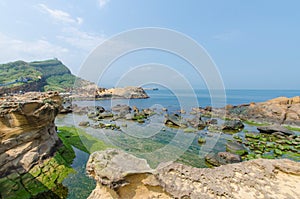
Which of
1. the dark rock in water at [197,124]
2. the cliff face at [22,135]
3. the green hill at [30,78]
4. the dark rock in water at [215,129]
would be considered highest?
the green hill at [30,78]

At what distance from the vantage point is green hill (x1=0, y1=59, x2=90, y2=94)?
209ft

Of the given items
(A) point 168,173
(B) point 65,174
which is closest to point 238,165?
(A) point 168,173

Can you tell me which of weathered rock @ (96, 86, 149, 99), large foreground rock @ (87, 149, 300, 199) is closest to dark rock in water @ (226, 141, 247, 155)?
large foreground rock @ (87, 149, 300, 199)

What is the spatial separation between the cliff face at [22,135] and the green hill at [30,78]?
55.7 meters

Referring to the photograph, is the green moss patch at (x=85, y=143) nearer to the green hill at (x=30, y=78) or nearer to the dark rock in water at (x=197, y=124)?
the dark rock in water at (x=197, y=124)

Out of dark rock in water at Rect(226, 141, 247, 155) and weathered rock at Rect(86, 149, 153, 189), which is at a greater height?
weathered rock at Rect(86, 149, 153, 189)

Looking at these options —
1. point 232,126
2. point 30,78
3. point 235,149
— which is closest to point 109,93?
point 30,78

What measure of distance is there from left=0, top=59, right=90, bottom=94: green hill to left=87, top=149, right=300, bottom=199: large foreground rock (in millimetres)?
65464

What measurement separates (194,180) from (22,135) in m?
11.2

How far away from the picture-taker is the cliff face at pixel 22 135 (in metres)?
9.77

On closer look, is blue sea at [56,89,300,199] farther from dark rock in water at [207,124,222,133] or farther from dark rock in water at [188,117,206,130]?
dark rock in water at [188,117,206,130]

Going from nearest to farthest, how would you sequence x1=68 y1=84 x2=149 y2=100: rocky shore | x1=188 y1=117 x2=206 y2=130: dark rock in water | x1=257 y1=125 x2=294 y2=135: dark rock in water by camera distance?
x1=257 y1=125 x2=294 y2=135: dark rock in water → x1=188 y1=117 x2=206 y2=130: dark rock in water → x1=68 y1=84 x2=149 y2=100: rocky shore

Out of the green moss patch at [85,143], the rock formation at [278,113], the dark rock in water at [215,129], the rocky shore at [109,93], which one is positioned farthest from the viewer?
the rocky shore at [109,93]

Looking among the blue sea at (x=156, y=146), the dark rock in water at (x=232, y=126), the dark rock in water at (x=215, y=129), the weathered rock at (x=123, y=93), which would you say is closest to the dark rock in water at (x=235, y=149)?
the blue sea at (x=156, y=146)
